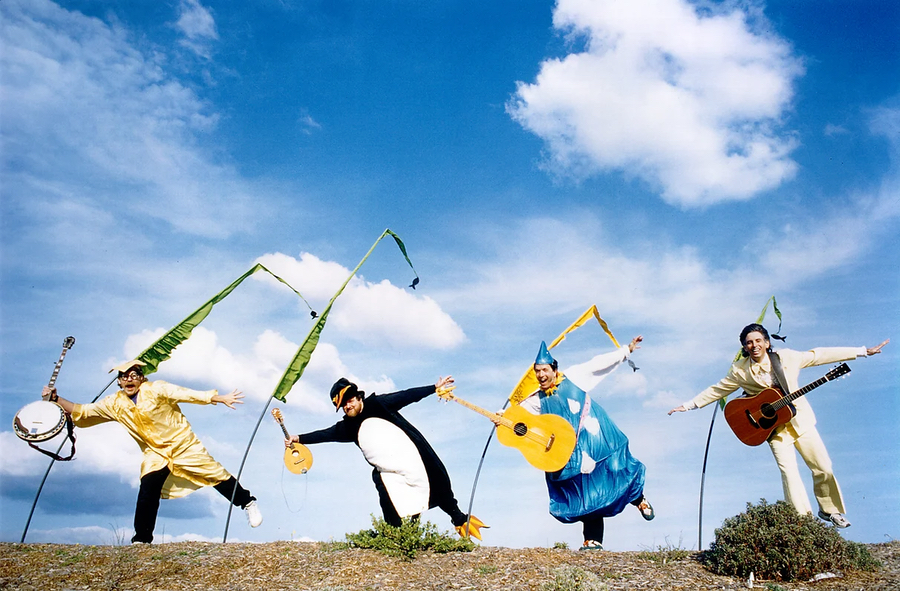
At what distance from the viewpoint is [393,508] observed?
28.0ft

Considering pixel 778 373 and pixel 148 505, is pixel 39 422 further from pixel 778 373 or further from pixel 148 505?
pixel 778 373

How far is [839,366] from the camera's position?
318 inches

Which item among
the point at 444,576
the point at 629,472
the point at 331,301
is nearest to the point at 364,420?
the point at 331,301

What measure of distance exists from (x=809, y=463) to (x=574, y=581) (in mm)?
3623

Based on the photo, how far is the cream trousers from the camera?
8219 millimetres

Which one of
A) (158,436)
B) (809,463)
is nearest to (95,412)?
(158,436)

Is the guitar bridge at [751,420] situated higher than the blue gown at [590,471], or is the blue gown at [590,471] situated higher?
the guitar bridge at [751,420]

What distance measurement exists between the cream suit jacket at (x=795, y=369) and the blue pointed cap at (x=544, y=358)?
230 centimetres

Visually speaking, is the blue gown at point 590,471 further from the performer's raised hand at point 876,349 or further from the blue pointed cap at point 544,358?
the performer's raised hand at point 876,349

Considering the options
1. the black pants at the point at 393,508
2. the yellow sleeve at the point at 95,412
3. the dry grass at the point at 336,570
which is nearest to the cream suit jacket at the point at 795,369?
the dry grass at the point at 336,570

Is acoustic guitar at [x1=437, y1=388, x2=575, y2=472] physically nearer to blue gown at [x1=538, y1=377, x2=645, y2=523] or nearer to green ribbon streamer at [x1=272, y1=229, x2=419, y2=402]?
blue gown at [x1=538, y1=377, x2=645, y2=523]

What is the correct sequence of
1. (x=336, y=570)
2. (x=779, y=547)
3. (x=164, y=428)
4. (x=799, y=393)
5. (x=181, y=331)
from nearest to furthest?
(x=779, y=547) → (x=336, y=570) → (x=799, y=393) → (x=164, y=428) → (x=181, y=331)

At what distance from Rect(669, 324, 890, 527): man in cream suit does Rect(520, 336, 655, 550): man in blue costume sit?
175cm

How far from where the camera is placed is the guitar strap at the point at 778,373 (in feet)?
27.4
